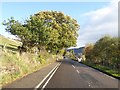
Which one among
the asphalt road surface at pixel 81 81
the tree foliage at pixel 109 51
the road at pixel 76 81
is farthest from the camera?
the tree foliage at pixel 109 51

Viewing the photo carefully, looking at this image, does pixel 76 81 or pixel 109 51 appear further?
pixel 109 51

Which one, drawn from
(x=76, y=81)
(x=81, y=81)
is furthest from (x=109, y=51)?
(x=76, y=81)

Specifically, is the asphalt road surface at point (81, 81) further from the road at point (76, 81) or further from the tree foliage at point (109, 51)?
the tree foliage at point (109, 51)

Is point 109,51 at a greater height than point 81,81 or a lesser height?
greater

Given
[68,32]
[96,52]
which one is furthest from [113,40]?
[68,32]

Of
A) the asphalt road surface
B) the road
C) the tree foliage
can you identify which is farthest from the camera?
the tree foliage

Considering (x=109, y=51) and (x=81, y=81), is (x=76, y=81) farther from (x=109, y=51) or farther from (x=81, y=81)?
(x=109, y=51)

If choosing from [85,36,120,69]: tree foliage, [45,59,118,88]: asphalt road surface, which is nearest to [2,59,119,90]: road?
[45,59,118,88]: asphalt road surface

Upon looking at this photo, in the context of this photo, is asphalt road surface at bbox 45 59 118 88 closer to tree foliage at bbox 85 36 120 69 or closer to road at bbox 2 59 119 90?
road at bbox 2 59 119 90

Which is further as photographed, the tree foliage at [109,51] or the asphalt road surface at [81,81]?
the tree foliage at [109,51]

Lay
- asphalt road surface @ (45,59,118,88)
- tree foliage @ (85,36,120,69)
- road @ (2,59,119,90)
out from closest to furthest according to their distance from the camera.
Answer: road @ (2,59,119,90)
asphalt road surface @ (45,59,118,88)
tree foliage @ (85,36,120,69)

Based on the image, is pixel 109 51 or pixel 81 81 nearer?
pixel 81 81

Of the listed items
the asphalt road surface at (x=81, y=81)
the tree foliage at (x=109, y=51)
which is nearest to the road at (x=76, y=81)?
the asphalt road surface at (x=81, y=81)

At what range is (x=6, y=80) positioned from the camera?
56.0 feet
